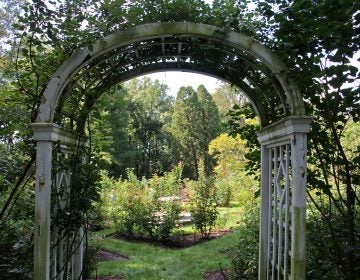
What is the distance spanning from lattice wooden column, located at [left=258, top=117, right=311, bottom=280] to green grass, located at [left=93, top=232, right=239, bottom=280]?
2661 millimetres

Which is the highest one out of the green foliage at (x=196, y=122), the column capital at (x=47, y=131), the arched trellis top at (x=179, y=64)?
the green foliage at (x=196, y=122)

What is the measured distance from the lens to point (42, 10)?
293cm

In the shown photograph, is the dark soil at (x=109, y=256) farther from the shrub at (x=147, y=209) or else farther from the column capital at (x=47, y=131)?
the column capital at (x=47, y=131)

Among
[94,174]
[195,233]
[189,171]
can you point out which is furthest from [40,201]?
[189,171]

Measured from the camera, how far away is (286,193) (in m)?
2.94

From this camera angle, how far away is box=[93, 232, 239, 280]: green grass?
6.14m

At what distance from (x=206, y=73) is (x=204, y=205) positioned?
614cm

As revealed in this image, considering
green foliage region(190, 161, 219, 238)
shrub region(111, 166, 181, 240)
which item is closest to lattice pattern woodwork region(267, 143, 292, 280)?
→ green foliage region(190, 161, 219, 238)

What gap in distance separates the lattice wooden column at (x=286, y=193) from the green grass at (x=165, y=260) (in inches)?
105

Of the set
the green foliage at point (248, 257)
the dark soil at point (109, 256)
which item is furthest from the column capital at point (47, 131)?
the dark soil at point (109, 256)

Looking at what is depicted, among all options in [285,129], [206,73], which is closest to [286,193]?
[285,129]

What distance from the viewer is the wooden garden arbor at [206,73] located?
2697 millimetres

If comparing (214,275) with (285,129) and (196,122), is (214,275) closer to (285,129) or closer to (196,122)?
(285,129)

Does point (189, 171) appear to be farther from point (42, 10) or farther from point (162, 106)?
point (42, 10)
